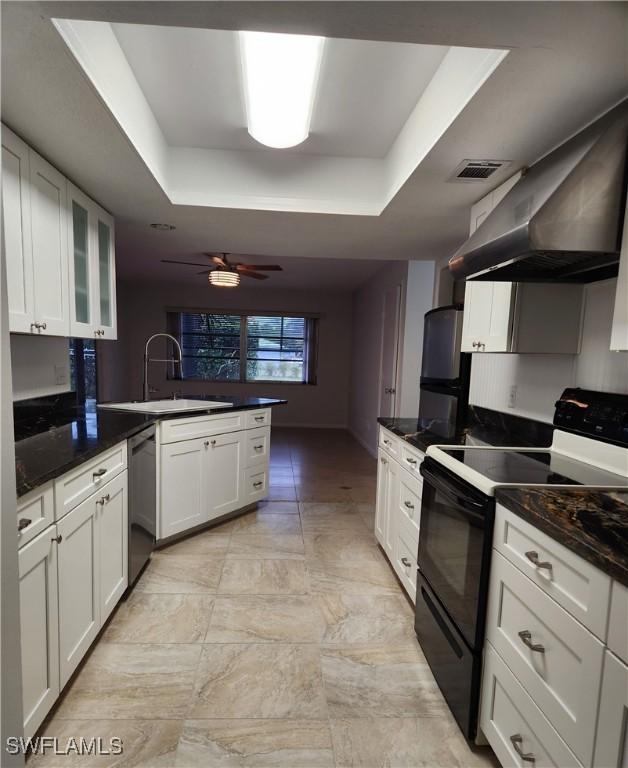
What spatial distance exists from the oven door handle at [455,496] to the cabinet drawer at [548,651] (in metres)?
0.14

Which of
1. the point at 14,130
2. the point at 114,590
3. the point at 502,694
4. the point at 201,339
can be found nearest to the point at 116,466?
the point at 114,590

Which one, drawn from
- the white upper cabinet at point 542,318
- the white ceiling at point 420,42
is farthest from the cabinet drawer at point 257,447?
the white upper cabinet at point 542,318

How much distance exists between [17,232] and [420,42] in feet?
5.59

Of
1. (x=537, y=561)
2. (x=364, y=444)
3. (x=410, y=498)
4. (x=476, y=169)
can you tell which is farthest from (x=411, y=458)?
(x=364, y=444)

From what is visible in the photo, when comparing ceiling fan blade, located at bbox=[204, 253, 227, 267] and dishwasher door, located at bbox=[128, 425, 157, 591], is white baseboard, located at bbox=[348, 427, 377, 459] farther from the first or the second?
dishwasher door, located at bbox=[128, 425, 157, 591]

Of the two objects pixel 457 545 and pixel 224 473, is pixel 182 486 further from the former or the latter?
pixel 457 545

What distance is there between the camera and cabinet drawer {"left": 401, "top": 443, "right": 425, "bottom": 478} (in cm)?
195

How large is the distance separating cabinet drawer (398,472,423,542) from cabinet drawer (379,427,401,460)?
0.48 feet

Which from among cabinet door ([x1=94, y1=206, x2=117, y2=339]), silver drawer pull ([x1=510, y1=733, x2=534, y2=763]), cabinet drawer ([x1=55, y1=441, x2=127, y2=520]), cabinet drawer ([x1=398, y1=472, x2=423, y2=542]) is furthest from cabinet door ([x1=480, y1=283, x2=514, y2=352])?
cabinet door ([x1=94, y1=206, x2=117, y2=339])

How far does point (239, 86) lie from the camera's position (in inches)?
72.7

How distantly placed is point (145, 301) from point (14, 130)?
18.7 feet

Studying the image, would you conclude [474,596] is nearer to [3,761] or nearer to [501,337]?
[501,337]

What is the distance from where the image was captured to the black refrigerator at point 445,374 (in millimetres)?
2781

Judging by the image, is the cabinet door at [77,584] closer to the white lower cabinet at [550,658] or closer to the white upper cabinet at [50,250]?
the white upper cabinet at [50,250]
